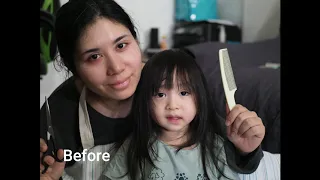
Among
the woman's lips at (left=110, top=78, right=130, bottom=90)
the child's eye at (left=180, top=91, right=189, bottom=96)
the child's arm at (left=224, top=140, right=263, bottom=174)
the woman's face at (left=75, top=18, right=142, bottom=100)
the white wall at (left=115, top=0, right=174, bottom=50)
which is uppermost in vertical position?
the white wall at (left=115, top=0, right=174, bottom=50)

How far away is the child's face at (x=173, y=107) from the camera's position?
2.11 ft

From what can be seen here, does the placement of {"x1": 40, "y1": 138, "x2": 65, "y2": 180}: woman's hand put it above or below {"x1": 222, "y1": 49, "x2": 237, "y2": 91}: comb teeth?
below

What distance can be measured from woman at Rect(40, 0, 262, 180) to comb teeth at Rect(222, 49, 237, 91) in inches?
4.1

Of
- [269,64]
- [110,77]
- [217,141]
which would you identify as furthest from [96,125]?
[269,64]

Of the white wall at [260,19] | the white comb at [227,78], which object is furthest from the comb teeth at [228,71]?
the white wall at [260,19]

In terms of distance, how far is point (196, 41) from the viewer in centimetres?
71

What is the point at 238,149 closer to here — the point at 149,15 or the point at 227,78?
the point at 227,78

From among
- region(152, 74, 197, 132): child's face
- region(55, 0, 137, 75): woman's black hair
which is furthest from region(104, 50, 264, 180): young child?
region(55, 0, 137, 75): woman's black hair

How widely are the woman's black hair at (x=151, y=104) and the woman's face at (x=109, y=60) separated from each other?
2cm

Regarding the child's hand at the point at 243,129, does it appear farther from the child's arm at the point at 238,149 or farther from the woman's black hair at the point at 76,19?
the woman's black hair at the point at 76,19

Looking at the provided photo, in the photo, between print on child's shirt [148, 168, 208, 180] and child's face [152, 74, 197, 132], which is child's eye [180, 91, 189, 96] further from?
print on child's shirt [148, 168, 208, 180]

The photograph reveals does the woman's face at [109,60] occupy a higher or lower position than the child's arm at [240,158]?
higher

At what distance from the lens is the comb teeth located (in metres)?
0.66

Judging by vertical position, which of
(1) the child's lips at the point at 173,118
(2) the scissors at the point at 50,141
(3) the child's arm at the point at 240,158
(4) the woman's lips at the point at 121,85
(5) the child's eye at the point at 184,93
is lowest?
(3) the child's arm at the point at 240,158
